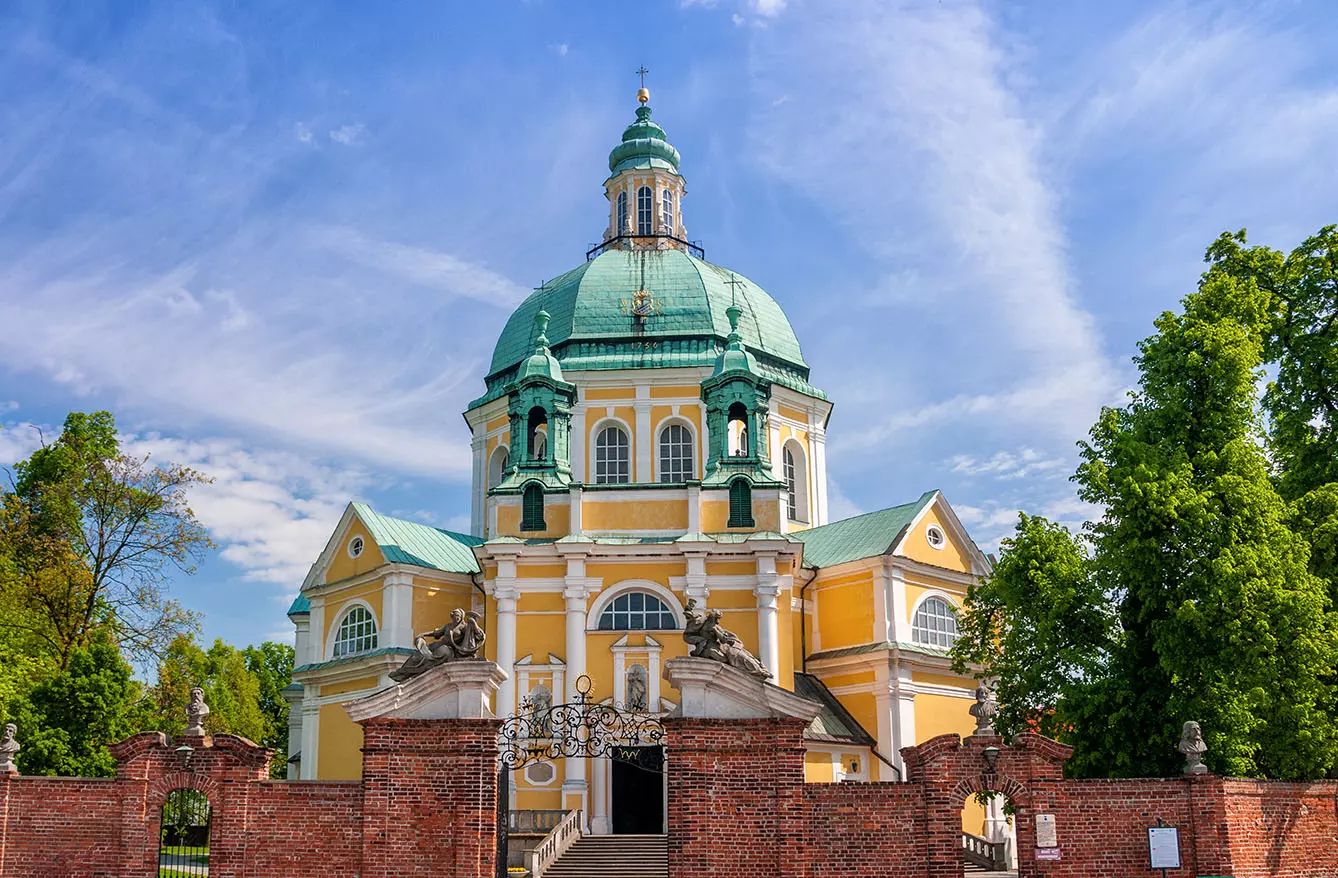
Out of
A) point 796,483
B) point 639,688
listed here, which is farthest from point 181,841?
point 796,483

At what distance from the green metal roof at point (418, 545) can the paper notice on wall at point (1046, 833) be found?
67.3 feet

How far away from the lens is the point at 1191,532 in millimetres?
20031

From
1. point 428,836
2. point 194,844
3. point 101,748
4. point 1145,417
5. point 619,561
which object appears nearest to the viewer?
point 428,836

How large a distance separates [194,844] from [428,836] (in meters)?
4.38

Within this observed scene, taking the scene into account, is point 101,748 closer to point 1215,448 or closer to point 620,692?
point 620,692

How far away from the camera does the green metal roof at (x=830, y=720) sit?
31312 mm

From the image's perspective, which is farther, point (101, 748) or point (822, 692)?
point (822, 692)

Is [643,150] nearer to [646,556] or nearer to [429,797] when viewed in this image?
[646,556]

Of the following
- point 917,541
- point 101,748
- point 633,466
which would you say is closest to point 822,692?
point 917,541

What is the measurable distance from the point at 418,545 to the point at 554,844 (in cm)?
1235

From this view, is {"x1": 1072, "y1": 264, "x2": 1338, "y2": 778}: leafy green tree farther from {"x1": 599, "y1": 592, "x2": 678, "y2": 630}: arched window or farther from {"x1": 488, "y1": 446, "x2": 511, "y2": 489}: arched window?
{"x1": 488, "y1": 446, "x2": 511, "y2": 489}: arched window

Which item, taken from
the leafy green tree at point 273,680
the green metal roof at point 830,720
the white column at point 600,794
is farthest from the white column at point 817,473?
the leafy green tree at point 273,680

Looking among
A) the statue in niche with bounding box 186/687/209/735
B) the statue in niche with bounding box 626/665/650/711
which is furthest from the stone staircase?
the statue in niche with bounding box 186/687/209/735

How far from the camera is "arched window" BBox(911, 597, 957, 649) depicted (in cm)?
3428
